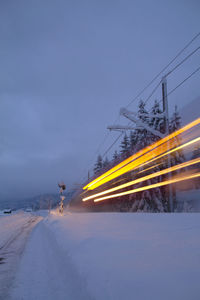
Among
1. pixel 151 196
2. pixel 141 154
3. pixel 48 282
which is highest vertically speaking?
pixel 141 154

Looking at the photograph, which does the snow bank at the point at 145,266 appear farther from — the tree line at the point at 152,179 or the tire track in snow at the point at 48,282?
the tree line at the point at 152,179

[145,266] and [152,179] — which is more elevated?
[152,179]

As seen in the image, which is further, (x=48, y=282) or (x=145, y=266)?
(x=48, y=282)

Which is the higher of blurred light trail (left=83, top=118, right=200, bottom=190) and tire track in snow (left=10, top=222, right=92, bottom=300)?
blurred light trail (left=83, top=118, right=200, bottom=190)

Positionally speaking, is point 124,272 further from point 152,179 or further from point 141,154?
point 152,179

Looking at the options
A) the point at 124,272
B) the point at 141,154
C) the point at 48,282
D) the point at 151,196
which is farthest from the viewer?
the point at 151,196

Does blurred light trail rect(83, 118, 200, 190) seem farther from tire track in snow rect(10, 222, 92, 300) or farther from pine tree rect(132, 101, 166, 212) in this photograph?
tire track in snow rect(10, 222, 92, 300)

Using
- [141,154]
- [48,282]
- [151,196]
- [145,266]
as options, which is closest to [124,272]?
[145,266]

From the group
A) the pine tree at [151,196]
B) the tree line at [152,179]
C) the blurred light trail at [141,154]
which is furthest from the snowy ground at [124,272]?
the pine tree at [151,196]

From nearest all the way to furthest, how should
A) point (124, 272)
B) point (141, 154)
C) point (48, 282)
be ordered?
point (124, 272) < point (48, 282) < point (141, 154)

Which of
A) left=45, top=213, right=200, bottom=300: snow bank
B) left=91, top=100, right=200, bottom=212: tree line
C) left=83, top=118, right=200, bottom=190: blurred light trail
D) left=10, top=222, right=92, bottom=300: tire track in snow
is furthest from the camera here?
left=91, top=100, right=200, bottom=212: tree line

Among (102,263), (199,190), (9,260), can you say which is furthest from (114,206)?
(102,263)

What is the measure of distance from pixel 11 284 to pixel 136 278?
2837mm

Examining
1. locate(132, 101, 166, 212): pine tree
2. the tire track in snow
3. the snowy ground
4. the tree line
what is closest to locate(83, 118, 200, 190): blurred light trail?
the tree line
